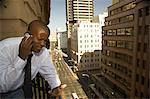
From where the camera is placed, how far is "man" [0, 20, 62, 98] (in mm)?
2131

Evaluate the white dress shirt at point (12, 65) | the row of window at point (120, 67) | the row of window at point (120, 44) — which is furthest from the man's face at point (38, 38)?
the row of window at point (120, 67)

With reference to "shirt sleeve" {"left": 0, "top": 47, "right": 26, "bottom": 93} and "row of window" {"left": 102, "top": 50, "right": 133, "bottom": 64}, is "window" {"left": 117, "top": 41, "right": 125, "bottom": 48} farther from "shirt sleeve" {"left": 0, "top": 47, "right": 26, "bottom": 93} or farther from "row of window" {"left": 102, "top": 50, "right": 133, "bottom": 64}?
"shirt sleeve" {"left": 0, "top": 47, "right": 26, "bottom": 93}

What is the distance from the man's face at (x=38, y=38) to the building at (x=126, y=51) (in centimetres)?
1874

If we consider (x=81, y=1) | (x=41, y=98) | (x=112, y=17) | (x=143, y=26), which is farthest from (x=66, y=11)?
(x=41, y=98)

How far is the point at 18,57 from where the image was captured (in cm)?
214

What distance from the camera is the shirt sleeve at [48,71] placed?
8.18 feet

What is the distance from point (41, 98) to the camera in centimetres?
413

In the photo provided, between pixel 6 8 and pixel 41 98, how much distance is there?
173 centimetres

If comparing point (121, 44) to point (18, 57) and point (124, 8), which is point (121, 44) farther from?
point (18, 57)

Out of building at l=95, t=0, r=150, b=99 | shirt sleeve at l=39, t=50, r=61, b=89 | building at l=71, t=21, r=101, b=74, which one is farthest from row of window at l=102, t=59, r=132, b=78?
building at l=71, t=21, r=101, b=74

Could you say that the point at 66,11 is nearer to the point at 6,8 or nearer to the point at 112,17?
the point at 112,17

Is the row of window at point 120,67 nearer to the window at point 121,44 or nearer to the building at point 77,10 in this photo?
the window at point 121,44

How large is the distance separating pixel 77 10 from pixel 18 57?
328 ft

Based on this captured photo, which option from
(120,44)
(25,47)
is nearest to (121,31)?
(120,44)
